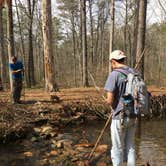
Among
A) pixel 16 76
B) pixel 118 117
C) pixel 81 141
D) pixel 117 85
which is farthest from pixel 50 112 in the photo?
pixel 117 85

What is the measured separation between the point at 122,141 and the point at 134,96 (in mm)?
848

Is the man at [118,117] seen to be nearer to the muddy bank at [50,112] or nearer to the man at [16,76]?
the muddy bank at [50,112]

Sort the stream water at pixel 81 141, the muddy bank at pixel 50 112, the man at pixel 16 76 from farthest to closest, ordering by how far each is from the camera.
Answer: the man at pixel 16 76 < the muddy bank at pixel 50 112 < the stream water at pixel 81 141

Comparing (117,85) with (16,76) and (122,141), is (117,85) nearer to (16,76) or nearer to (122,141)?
(122,141)

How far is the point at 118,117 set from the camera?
469cm

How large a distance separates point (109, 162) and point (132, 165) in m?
1.93

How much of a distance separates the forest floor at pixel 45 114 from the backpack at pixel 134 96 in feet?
10.5

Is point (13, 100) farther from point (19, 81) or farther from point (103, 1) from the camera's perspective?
point (103, 1)

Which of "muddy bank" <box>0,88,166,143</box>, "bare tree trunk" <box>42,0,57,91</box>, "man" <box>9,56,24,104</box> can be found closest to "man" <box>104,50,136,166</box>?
"muddy bank" <box>0,88,166,143</box>

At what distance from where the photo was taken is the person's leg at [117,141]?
473cm

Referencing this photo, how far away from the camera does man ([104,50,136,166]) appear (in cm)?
458

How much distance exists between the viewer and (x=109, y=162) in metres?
6.81

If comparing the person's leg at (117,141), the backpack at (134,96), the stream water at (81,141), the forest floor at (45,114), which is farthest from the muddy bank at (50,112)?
the backpack at (134,96)

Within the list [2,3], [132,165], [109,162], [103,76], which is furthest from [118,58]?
[103,76]
